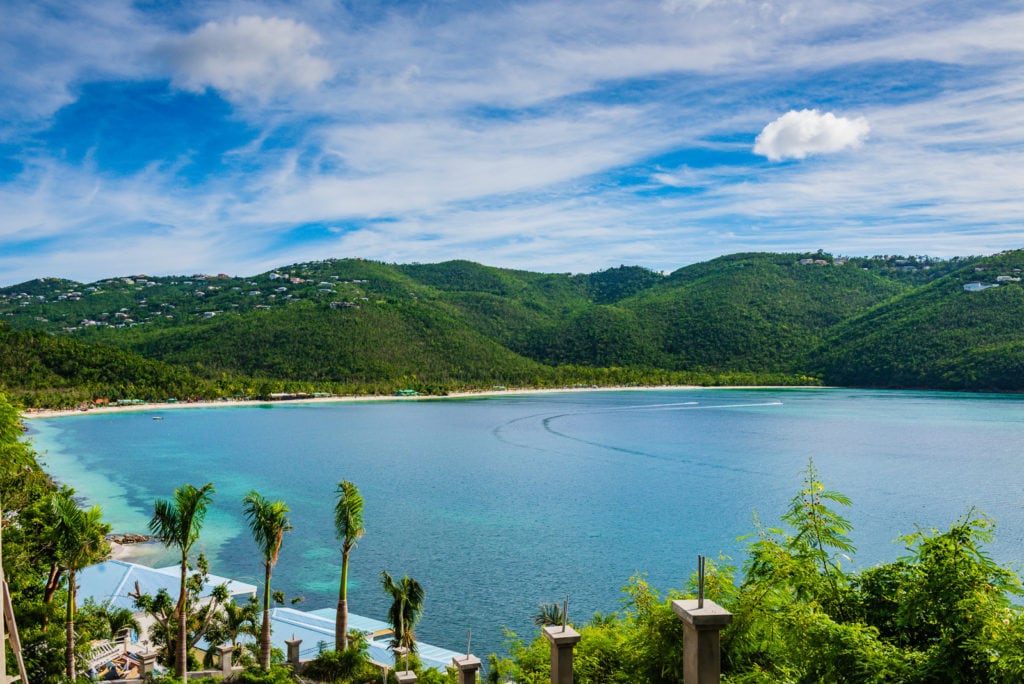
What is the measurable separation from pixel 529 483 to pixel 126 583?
2380cm

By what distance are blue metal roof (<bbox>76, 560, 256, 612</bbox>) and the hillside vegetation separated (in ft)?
197

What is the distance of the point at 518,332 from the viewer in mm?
147250

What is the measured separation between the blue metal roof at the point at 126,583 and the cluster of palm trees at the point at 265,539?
4333 mm

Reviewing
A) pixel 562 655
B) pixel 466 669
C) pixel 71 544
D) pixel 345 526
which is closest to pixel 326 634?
pixel 345 526

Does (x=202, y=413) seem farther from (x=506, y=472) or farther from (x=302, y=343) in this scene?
(x=506, y=472)

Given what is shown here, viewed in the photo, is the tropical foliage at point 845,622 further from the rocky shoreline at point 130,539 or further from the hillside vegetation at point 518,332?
the hillside vegetation at point 518,332

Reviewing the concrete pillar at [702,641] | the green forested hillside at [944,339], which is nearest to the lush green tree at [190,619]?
the concrete pillar at [702,641]

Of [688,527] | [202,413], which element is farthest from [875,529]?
[202,413]

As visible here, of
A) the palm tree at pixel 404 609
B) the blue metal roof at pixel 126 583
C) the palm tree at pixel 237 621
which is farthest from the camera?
the blue metal roof at pixel 126 583

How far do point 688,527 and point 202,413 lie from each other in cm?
6614

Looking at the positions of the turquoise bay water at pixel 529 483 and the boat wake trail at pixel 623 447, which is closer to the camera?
the turquoise bay water at pixel 529 483

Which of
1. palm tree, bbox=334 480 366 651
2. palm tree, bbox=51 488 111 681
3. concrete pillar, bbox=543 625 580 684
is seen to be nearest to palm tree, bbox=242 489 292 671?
palm tree, bbox=334 480 366 651

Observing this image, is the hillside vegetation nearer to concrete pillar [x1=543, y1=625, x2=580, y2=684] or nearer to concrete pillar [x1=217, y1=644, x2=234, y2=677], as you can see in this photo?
concrete pillar [x1=217, y1=644, x2=234, y2=677]

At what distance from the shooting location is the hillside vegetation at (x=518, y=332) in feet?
309
